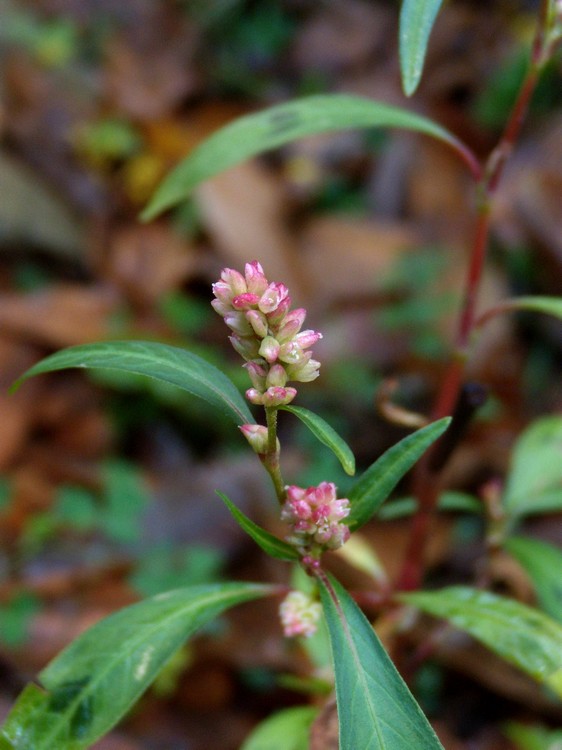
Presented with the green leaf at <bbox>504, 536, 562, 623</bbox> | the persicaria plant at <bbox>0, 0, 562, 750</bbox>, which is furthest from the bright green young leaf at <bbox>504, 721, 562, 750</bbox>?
the persicaria plant at <bbox>0, 0, 562, 750</bbox>

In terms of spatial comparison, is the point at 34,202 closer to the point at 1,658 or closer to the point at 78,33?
the point at 78,33

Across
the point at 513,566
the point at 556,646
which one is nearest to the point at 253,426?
the point at 556,646

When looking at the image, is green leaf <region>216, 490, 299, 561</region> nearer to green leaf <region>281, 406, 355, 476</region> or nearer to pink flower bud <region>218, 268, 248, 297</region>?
green leaf <region>281, 406, 355, 476</region>

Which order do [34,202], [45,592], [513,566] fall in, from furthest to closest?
[34,202] < [45,592] < [513,566]

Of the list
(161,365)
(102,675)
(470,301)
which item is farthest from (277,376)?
(470,301)

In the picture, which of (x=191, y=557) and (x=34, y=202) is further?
(x=34, y=202)

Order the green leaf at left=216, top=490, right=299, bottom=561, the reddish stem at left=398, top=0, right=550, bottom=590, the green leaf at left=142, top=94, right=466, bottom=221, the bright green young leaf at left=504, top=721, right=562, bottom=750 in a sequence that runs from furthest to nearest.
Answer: the bright green young leaf at left=504, top=721, right=562, bottom=750 → the green leaf at left=142, top=94, right=466, bottom=221 → the reddish stem at left=398, top=0, right=550, bottom=590 → the green leaf at left=216, top=490, right=299, bottom=561
